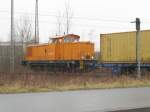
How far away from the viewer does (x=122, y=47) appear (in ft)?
121

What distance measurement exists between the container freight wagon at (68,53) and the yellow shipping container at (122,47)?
1480mm

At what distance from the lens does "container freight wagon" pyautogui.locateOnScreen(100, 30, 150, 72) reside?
34.4 m

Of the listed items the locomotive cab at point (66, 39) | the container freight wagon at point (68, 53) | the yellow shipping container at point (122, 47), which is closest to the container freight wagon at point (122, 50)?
the yellow shipping container at point (122, 47)

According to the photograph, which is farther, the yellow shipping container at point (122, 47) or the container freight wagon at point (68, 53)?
the container freight wagon at point (68, 53)

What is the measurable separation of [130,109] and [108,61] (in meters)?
25.9

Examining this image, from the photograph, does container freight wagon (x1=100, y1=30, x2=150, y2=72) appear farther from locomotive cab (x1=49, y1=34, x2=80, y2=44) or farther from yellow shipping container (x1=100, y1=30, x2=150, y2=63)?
locomotive cab (x1=49, y1=34, x2=80, y2=44)

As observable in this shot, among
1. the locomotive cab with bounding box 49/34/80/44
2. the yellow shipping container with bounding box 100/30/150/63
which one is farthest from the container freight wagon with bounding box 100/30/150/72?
the locomotive cab with bounding box 49/34/80/44

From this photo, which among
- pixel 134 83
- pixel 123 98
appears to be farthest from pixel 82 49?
pixel 123 98

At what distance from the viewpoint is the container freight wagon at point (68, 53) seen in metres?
36.7

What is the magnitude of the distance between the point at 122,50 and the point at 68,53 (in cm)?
503

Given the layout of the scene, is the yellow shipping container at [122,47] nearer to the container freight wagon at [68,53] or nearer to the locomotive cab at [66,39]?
the container freight wagon at [68,53]

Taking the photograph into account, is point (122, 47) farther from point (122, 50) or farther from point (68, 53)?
point (68, 53)

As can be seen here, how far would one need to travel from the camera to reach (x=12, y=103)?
13203mm

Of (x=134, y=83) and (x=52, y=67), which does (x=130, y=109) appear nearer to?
(x=134, y=83)
